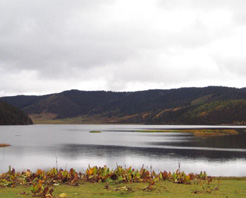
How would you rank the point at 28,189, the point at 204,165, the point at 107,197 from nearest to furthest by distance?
the point at 107,197
the point at 28,189
the point at 204,165

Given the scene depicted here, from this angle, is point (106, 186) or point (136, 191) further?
point (106, 186)

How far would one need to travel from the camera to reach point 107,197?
65.9 feet

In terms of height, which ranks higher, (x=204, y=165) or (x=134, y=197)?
(x=134, y=197)

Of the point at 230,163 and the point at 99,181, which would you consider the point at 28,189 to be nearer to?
the point at 99,181

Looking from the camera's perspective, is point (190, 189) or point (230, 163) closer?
point (190, 189)

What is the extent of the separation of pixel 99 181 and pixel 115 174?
1.45 meters

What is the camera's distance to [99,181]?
2561 centimetres

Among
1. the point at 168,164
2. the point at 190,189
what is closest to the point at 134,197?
the point at 190,189

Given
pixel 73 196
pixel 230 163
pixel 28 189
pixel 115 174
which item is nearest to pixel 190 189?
pixel 115 174

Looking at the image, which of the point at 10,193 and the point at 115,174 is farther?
the point at 115,174

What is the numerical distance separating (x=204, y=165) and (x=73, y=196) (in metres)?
37.7

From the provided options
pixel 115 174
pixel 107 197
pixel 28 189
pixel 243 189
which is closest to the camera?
pixel 107 197

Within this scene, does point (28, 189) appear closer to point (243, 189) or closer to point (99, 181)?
point (99, 181)

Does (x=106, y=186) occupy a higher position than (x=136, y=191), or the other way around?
(x=106, y=186)
